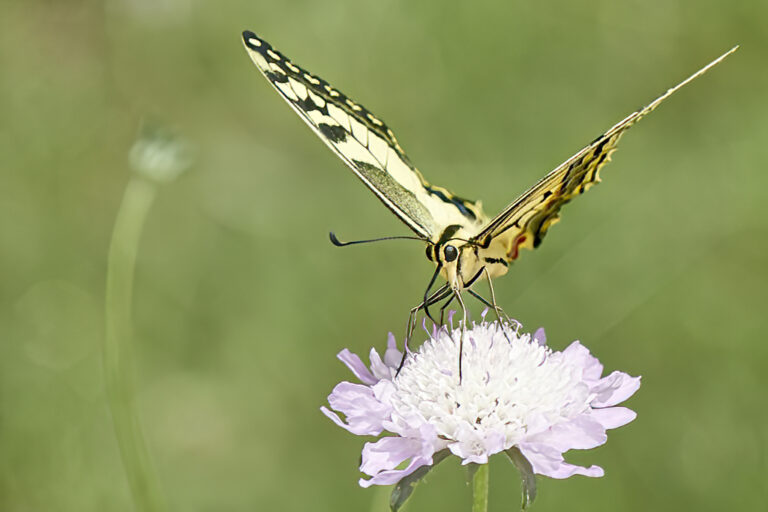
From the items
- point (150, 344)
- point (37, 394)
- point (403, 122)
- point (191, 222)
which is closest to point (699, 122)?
point (403, 122)

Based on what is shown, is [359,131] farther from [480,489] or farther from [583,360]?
[480,489]

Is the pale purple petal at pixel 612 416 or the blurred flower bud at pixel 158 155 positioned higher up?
the blurred flower bud at pixel 158 155

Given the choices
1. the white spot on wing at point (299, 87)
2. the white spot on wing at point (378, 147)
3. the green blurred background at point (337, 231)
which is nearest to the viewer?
the white spot on wing at point (299, 87)

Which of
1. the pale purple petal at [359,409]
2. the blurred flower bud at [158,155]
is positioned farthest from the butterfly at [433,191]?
the blurred flower bud at [158,155]

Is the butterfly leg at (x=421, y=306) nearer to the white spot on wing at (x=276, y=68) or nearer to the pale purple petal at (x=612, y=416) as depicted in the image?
the pale purple petal at (x=612, y=416)

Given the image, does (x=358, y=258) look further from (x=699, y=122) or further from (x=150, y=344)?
(x=699, y=122)

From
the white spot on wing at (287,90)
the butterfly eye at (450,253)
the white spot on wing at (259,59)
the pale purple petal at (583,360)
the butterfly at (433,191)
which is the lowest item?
the pale purple petal at (583,360)

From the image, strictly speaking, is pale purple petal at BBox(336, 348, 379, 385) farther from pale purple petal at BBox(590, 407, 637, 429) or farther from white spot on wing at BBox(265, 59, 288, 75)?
white spot on wing at BBox(265, 59, 288, 75)
